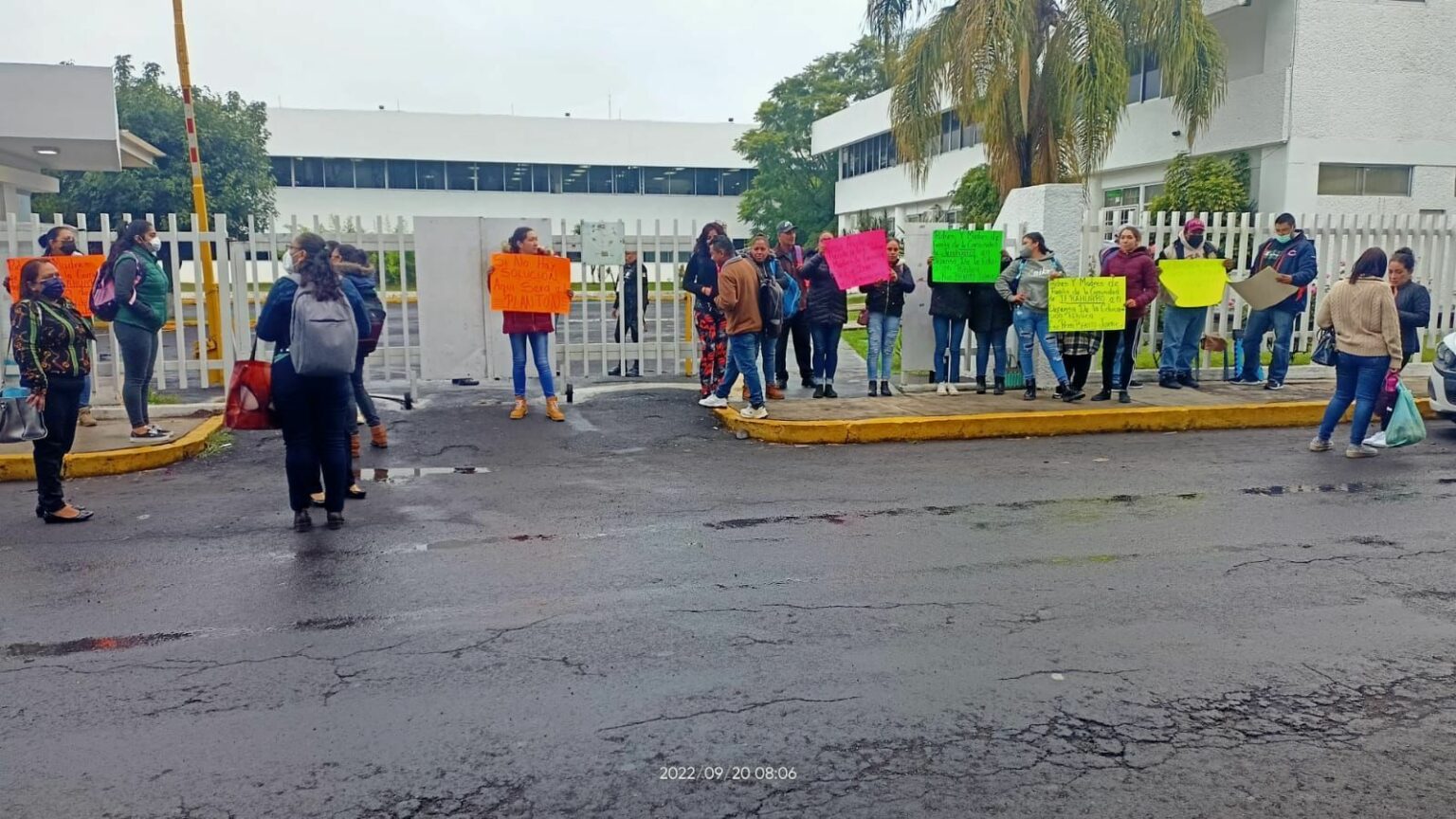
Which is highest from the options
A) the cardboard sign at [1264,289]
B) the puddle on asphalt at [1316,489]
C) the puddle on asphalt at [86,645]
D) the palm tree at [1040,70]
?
the palm tree at [1040,70]

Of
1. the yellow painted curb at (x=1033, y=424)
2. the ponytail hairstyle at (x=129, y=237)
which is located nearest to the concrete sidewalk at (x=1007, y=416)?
the yellow painted curb at (x=1033, y=424)

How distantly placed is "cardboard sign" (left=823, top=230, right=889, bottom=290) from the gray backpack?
224 inches

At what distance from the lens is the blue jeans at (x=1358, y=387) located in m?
Result: 8.38

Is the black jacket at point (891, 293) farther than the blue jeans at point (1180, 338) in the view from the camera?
No

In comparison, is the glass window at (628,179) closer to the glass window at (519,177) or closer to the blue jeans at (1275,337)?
the glass window at (519,177)

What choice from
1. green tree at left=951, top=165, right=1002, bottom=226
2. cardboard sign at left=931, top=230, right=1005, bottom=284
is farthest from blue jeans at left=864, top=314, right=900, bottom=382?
green tree at left=951, top=165, right=1002, bottom=226

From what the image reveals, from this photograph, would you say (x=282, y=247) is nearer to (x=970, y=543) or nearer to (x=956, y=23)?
(x=970, y=543)

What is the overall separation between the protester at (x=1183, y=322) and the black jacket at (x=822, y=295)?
3.51 m

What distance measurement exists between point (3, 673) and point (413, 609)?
5.37 ft

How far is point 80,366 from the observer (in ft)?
22.6

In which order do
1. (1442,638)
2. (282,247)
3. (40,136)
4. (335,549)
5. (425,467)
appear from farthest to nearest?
(40,136) < (282,247) < (425,467) < (335,549) < (1442,638)

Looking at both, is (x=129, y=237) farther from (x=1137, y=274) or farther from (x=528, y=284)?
(x=1137, y=274)

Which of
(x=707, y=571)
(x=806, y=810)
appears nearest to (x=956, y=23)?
(x=707, y=571)

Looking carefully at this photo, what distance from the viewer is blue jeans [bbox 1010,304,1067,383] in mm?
10781
